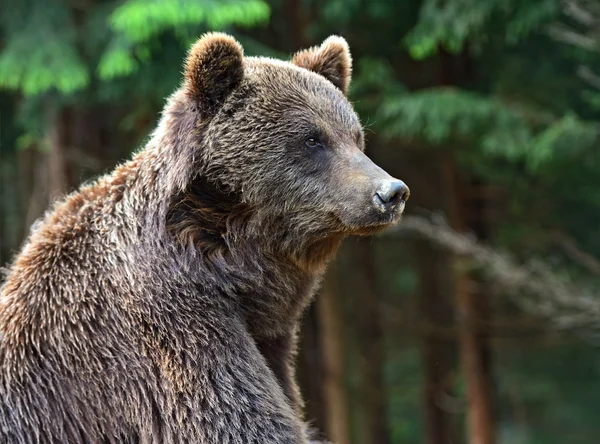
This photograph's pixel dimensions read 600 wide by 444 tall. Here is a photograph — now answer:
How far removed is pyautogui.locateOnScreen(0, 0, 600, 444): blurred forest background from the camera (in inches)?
325

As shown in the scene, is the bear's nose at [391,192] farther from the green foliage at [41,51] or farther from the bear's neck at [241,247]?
the green foliage at [41,51]

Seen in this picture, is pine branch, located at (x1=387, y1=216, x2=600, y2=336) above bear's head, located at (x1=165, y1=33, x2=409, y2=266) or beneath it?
above

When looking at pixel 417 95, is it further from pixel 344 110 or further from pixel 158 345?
pixel 158 345

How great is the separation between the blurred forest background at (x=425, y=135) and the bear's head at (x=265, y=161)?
2.37 metres

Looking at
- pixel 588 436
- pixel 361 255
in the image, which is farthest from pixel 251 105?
pixel 588 436

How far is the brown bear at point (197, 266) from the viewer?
3727mm

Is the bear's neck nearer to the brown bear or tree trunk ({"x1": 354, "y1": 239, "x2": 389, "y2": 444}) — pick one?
the brown bear

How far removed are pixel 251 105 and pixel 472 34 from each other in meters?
4.94

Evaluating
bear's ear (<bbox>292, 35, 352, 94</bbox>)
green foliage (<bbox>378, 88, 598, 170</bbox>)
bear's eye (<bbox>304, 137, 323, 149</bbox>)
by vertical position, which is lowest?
bear's eye (<bbox>304, 137, 323, 149</bbox>)

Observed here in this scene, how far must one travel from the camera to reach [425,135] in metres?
9.23

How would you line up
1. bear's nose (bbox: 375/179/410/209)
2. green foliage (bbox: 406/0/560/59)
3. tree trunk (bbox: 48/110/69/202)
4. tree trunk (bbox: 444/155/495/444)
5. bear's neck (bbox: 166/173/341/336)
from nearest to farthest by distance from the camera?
bear's nose (bbox: 375/179/410/209)
bear's neck (bbox: 166/173/341/336)
green foliage (bbox: 406/0/560/59)
tree trunk (bbox: 48/110/69/202)
tree trunk (bbox: 444/155/495/444)

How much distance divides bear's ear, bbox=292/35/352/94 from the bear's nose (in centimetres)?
107

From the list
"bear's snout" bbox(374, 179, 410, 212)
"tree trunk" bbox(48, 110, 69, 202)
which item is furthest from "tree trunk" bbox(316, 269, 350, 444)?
"bear's snout" bbox(374, 179, 410, 212)

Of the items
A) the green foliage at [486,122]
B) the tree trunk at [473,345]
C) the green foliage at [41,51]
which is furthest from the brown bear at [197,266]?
the tree trunk at [473,345]
